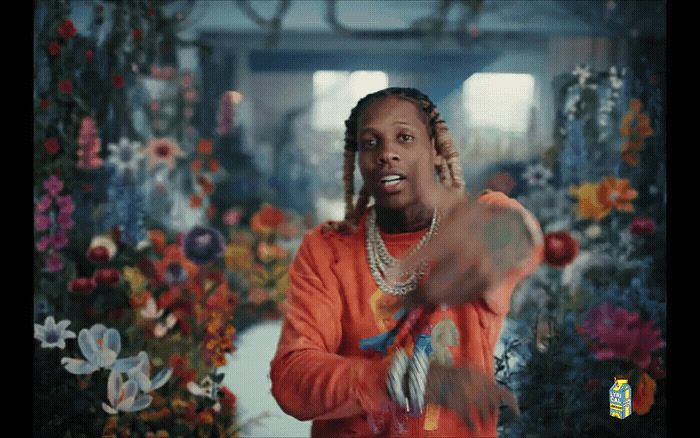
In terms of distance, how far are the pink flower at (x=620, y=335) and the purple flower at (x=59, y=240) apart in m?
1.70

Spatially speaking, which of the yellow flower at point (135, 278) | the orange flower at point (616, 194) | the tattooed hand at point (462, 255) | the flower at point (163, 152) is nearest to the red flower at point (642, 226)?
the orange flower at point (616, 194)

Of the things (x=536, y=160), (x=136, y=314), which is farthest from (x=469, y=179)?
(x=136, y=314)

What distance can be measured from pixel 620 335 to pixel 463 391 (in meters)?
0.58

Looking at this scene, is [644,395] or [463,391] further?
[644,395]

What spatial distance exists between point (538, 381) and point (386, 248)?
2.16ft

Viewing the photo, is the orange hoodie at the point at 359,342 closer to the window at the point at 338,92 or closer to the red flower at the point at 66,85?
the window at the point at 338,92

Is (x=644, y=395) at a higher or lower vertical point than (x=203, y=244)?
lower

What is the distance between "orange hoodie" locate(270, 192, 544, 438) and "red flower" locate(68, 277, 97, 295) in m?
0.65

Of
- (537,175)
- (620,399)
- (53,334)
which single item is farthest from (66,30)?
(620,399)

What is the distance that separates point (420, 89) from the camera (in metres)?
2.89

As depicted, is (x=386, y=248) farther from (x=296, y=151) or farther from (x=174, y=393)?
(x=174, y=393)

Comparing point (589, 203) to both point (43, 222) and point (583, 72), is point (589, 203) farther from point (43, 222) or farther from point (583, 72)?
point (43, 222)

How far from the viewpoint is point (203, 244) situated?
2.94m

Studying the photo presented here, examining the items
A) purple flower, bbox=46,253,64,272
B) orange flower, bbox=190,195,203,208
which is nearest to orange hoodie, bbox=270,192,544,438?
orange flower, bbox=190,195,203,208
